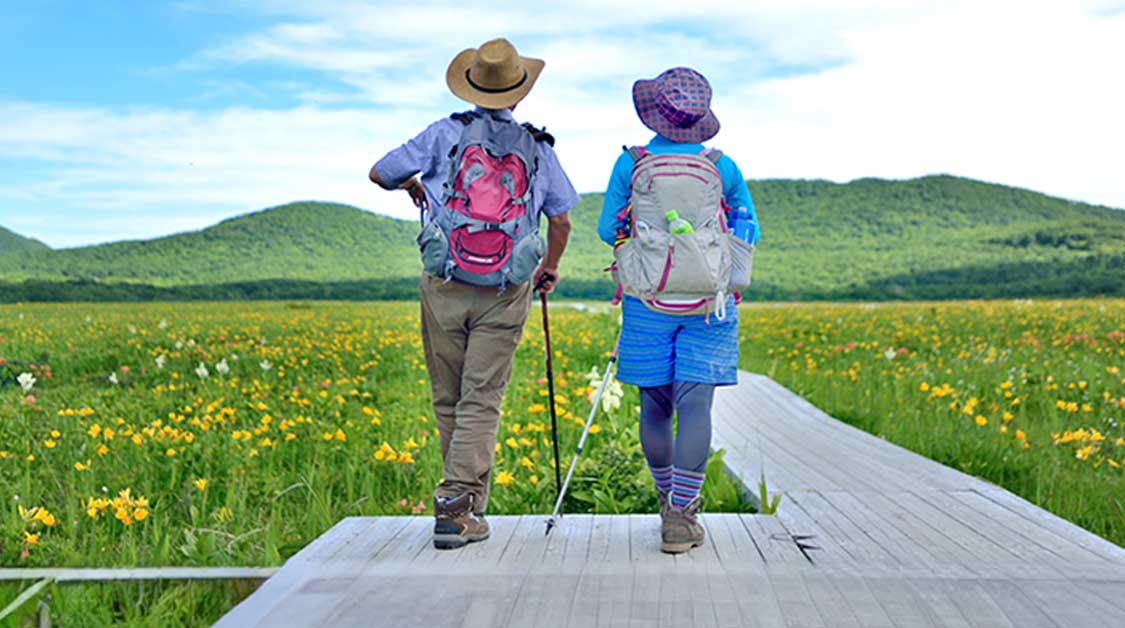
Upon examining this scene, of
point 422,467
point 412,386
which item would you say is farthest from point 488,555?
point 412,386

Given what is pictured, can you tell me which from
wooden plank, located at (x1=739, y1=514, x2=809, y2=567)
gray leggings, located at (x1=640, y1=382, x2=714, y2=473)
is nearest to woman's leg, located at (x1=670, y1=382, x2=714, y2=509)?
gray leggings, located at (x1=640, y1=382, x2=714, y2=473)

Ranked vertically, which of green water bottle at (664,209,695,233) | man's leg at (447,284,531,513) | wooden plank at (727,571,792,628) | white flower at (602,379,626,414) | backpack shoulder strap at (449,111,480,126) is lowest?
wooden plank at (727,571,792,628)

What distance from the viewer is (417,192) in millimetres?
4906

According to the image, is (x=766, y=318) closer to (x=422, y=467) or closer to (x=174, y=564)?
(x=422, y=467)

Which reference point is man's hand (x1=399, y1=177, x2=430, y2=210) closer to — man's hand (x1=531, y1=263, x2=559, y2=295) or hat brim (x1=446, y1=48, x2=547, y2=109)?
hat brim (x1=446, y1=48, x2=547, y2=109)

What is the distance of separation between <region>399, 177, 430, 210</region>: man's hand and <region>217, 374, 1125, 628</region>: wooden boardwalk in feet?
5.18

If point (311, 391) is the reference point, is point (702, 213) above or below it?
above

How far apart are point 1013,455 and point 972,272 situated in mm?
52569

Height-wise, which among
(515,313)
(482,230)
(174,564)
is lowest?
(174,564)

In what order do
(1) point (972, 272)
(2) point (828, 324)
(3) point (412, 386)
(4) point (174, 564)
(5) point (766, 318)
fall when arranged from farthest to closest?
(1) point (972, 272), (5) point (766, 318), (2) point (828, 324), (3) point (412, 386), (4) point (174, 564)

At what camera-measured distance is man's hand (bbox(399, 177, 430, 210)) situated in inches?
190

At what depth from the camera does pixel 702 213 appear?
4496mm

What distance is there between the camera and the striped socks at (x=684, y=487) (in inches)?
181

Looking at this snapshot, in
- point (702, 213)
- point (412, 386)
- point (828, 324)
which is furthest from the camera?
point (828, 324)
